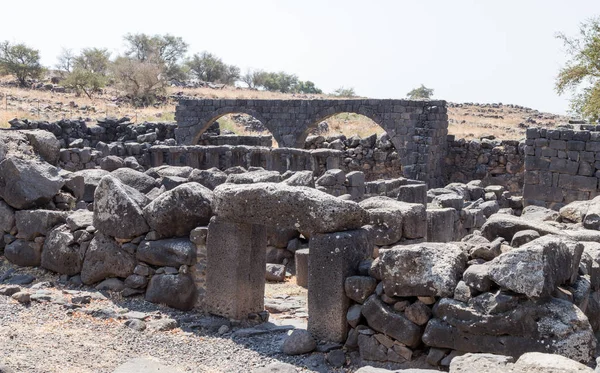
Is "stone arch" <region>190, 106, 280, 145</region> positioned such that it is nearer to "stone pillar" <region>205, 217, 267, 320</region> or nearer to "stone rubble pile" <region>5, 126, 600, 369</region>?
"stone rubble pile" <region>5, 126, 600, 369</region>

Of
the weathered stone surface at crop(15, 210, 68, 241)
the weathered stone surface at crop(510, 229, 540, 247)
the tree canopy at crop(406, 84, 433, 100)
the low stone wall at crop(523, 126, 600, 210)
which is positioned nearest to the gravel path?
the weathered stone surface at crop(15, 210, 68, 241)

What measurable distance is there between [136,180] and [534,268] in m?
8.46

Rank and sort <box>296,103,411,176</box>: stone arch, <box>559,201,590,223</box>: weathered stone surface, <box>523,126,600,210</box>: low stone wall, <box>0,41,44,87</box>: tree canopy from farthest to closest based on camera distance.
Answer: <box>0,41,44,87</box>: tree canopy → <box>296,103,411,176</box>: stone arch → <box>523,126,600,210</box>: low stone wall → <box>559,201,590,223</box>: weathered stone surface

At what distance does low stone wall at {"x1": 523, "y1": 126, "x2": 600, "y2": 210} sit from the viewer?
17312 mm

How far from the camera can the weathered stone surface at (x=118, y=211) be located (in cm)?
910

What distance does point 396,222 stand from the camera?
391 inches

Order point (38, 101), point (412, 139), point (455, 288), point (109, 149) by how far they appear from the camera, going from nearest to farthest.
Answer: point (455, 288)
point (109, 149)
point (412, 139)
point (38, 101)

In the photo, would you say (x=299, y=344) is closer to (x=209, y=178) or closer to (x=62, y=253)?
(x=62, y=253)

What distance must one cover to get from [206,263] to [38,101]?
1326 inches

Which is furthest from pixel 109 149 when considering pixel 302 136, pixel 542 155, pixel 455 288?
pixel 455 288

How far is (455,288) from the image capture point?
647cm

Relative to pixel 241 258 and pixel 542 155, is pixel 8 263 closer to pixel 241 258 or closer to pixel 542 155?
pixel 241 258

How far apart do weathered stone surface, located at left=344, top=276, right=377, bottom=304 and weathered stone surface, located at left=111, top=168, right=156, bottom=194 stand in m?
6.29

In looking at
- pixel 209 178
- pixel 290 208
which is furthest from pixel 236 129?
pixel 290 208
